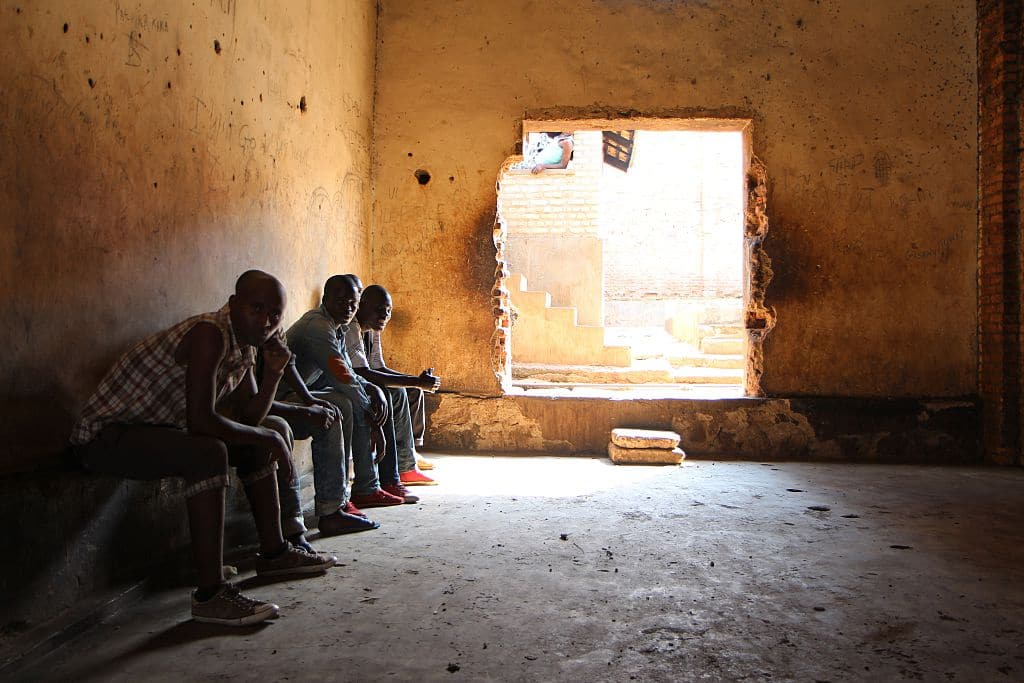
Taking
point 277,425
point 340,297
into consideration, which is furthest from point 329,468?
point 340,297

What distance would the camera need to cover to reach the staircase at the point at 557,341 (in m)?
10.3

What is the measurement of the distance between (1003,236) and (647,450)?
3201 millimetres

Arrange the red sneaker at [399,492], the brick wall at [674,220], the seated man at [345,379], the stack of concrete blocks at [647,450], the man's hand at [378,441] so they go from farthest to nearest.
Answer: the brick wall at [674,220], the stack of concrete blocks at [647,450], the red sneaker at [399,492], the man's hand at [378,441], the seated man at [345,379]

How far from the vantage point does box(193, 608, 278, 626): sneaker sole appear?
2.40 m

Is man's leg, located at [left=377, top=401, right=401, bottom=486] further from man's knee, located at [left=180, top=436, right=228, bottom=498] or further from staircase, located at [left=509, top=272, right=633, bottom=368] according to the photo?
staircase, located at [left=509, top=272, right=633, bottom=368]

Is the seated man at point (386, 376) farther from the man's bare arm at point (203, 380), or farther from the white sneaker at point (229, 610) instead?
the white sneaker at point (229, 610)

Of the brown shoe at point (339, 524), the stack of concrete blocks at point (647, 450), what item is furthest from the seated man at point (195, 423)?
the stack of concrete blocks at point (647, 450)

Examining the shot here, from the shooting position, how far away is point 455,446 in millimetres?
6066

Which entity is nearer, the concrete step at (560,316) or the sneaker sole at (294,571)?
the sneaker sole at (294,571)

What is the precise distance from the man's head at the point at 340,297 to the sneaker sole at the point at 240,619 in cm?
191

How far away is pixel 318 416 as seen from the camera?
10.7ft

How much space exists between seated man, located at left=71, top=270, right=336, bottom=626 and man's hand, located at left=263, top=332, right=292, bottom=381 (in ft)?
0.54

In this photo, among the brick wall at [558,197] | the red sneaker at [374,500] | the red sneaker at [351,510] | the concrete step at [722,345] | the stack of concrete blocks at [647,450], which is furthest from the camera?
the brick wall at [558,197]

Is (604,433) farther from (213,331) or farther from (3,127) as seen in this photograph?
(3,127)
